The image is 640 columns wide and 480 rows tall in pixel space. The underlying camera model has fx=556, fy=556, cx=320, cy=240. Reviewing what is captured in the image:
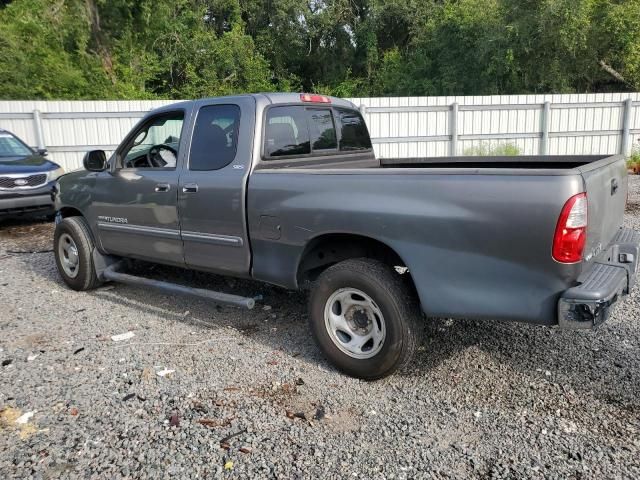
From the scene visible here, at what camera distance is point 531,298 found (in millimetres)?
3053

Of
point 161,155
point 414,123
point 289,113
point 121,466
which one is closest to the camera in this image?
point 121,466

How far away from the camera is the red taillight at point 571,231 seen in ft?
9.44

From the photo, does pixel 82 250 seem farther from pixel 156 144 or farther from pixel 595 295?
pixel 595 295

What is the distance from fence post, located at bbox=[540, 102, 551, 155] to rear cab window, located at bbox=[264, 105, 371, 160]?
12.3 m

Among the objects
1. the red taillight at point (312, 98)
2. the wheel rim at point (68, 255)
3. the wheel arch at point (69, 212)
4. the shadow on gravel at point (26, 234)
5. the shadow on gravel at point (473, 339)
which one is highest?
the red taillight at point (312, 98)

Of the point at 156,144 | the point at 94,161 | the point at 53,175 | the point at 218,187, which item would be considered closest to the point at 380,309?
the point at 218,187

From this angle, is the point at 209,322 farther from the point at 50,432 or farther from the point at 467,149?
the point at 467,149

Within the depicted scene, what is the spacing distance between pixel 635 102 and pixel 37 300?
1667 centimetres

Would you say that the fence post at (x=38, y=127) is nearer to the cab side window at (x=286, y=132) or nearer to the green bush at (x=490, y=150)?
the cab side window at (x=286, y=132)

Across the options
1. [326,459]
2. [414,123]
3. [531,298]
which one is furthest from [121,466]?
[414,123]

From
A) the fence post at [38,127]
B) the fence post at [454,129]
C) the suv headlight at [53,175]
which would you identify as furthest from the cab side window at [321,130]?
the fence post at [454,129]

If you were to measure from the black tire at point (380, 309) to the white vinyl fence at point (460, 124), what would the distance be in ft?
36.3

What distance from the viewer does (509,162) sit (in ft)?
15.8

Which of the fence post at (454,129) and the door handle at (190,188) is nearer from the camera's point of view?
the door handle at (190,188)
